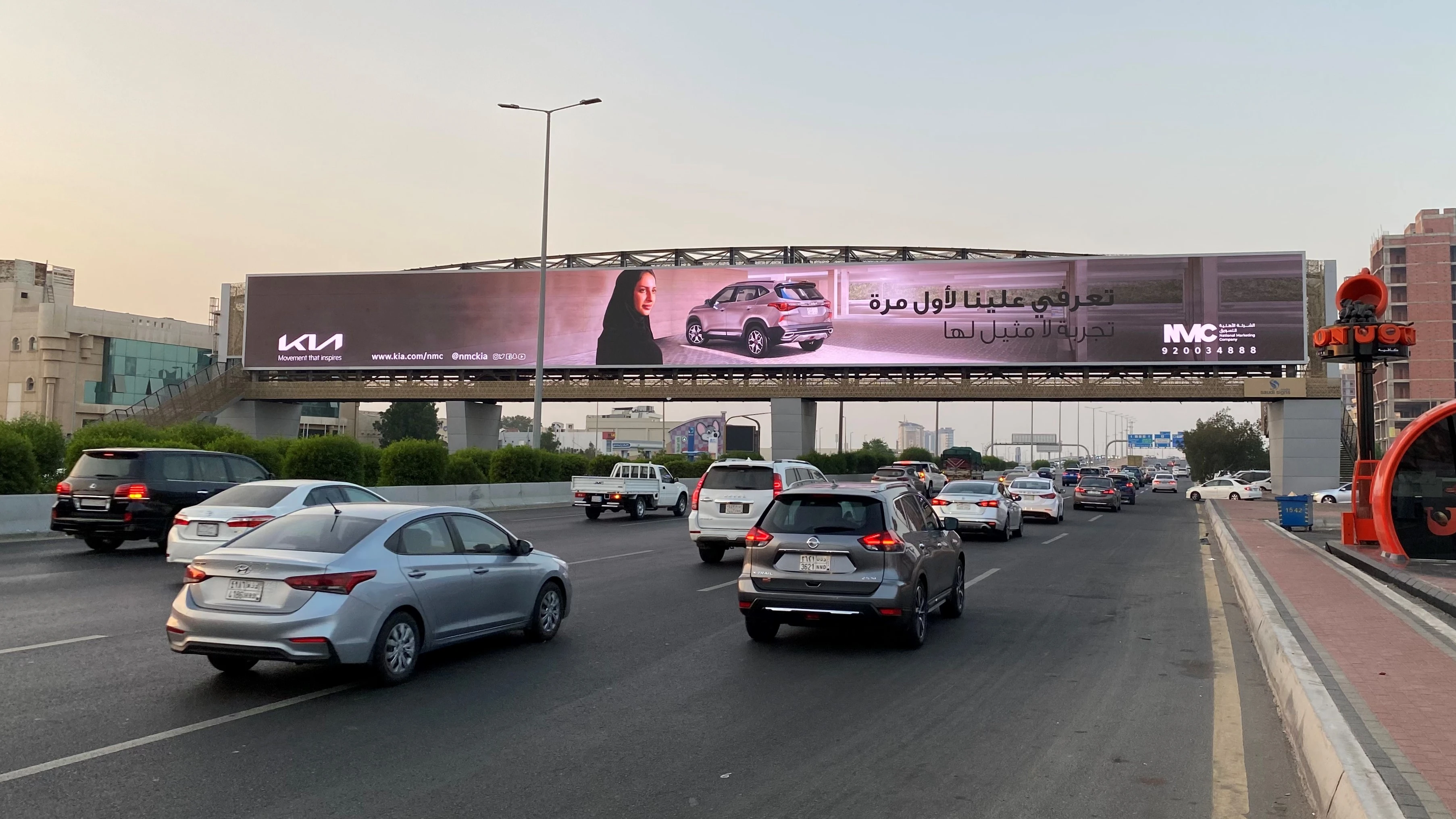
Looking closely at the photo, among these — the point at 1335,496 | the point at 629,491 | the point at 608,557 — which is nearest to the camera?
the point at 608,557

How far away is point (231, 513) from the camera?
14.3 metres

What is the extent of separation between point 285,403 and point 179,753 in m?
67.7

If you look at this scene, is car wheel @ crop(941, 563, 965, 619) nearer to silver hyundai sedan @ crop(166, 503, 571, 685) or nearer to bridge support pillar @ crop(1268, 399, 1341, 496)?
silver hyundai sedan @ crop(166, 503, 571, 685)

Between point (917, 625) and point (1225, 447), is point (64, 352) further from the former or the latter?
point (1225, 447)

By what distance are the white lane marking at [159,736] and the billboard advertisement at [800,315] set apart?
51480 mm

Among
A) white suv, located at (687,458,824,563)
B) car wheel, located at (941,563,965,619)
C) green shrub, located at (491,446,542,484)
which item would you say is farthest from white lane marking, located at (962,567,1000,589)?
green shrub, located at (491,446,542,484)

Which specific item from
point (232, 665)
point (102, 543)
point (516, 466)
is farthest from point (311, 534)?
point (516, 466)

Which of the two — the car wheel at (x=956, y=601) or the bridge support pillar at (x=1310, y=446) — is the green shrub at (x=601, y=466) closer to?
the bridge support pillar at (x=1310, y=446)

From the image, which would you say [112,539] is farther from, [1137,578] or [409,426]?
[409,426]

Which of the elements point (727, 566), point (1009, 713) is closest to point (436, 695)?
point (1009, 713)

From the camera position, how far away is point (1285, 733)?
7.34 meters

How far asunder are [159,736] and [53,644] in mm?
4082

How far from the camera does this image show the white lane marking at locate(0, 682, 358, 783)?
6.04 m

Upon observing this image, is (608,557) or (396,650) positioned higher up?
(396,650)
